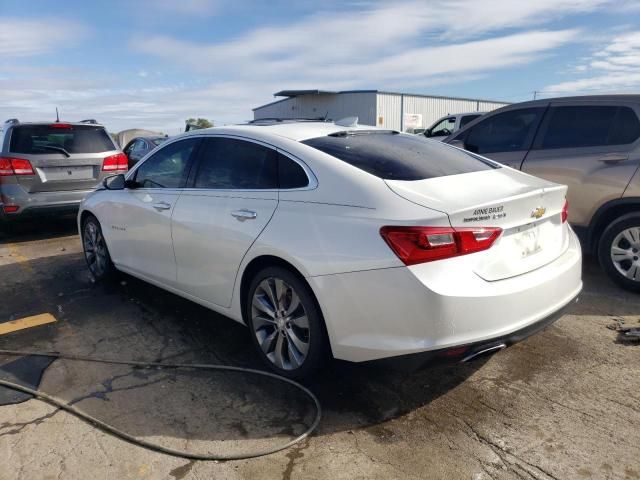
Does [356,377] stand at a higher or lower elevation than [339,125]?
lower

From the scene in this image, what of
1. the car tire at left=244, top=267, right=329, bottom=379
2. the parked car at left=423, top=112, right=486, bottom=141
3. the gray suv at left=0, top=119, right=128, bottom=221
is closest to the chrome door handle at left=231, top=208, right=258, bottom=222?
the car tire at left=244, top=267, right=329, bottom=379

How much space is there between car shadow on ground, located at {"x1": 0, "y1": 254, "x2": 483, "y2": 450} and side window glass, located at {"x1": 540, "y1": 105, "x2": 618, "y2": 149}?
2.92 m

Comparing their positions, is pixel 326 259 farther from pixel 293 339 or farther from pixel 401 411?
pixel 401 411

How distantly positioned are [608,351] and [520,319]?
1347 mm

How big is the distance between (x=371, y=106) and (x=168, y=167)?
1177 inches

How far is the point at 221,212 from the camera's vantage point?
3590mm

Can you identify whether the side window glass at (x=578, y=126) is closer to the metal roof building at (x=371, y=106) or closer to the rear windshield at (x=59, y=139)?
the rear windshield at (x=59, y=139)

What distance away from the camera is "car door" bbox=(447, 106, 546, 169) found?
18.3 ft

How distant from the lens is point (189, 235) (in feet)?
12.7

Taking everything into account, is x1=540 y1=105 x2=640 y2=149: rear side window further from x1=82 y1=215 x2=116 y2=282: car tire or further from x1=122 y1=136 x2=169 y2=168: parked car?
x1=122 y1=136 x2=169 y2=168: parked car

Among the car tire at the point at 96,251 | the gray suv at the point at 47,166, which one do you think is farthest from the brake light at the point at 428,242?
the gray suv at the point at 47,166

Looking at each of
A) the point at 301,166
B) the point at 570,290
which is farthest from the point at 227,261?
the point at 570,290

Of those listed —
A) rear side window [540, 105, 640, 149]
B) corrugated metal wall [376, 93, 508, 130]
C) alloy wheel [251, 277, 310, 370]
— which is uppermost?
corrugated metal wall [376, 93, 508, 130]

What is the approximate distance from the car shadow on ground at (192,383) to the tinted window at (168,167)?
1.15 m
